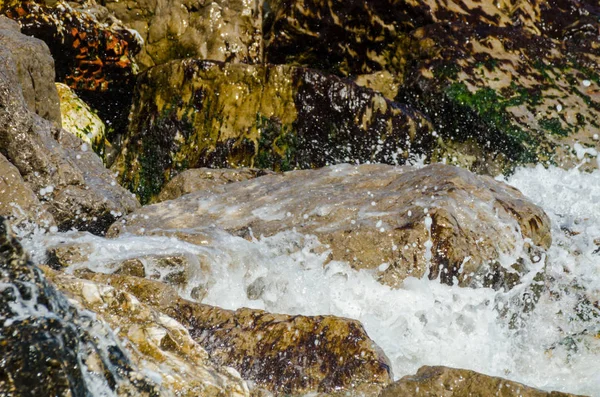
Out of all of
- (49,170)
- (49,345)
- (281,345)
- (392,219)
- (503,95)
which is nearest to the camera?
(49,345)

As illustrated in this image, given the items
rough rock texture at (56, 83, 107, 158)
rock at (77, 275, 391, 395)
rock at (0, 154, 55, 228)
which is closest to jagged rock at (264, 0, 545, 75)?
rough rock texture at (56, 83, 107, 158)

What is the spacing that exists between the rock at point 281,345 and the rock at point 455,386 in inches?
13.5

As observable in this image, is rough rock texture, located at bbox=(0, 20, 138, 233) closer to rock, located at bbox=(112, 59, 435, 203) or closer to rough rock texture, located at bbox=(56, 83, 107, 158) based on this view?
rough rock texture, located at bbox=(56, 83, 107, 158)

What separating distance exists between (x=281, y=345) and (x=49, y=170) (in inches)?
117

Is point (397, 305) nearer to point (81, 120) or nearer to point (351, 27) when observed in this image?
point (81, 120)

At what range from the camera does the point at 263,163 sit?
859cm

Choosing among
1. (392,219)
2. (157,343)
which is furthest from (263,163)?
(157,343)

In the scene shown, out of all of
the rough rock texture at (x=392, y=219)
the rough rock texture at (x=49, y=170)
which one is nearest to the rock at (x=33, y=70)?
the rough rock texture at (x=49, y=170)

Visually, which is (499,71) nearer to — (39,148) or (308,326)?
(39,148)

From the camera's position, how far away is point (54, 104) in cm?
766

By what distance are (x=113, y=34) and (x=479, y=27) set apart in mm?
4052

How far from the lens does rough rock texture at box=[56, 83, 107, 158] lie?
8625mm

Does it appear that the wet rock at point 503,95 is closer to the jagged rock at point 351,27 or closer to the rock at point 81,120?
the jagged rock at point 351,27

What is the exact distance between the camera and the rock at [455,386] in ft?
10.8
